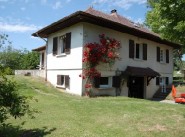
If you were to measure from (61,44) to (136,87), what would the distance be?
7.04 m

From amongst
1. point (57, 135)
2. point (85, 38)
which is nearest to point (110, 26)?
point (85, 38)

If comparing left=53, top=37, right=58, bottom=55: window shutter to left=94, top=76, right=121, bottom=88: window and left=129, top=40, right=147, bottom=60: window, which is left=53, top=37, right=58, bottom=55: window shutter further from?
left=129, top=40, right=147, bottom=60: window

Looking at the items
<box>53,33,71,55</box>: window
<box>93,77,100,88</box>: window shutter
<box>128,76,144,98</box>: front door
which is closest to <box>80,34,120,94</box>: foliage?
<box>93,77,100,88</box>: window shutter

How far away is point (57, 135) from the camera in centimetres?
692

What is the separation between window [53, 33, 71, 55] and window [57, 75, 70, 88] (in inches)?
69.9

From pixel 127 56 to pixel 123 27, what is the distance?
2517 mm

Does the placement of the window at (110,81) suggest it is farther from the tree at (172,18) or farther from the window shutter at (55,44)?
the tree at (172,18)

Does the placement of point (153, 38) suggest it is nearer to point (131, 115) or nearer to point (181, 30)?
point (181, 30)

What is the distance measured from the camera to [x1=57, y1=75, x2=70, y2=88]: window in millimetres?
17119

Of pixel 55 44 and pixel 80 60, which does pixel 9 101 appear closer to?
pixel 80 60

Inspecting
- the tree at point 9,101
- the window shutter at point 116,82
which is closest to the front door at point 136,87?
the window shutter at point 116,82

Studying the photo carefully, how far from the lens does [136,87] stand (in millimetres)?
20141

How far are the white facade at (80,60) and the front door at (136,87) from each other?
326 millimetres

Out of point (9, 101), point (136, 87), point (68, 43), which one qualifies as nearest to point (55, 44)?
point (68, 43)
